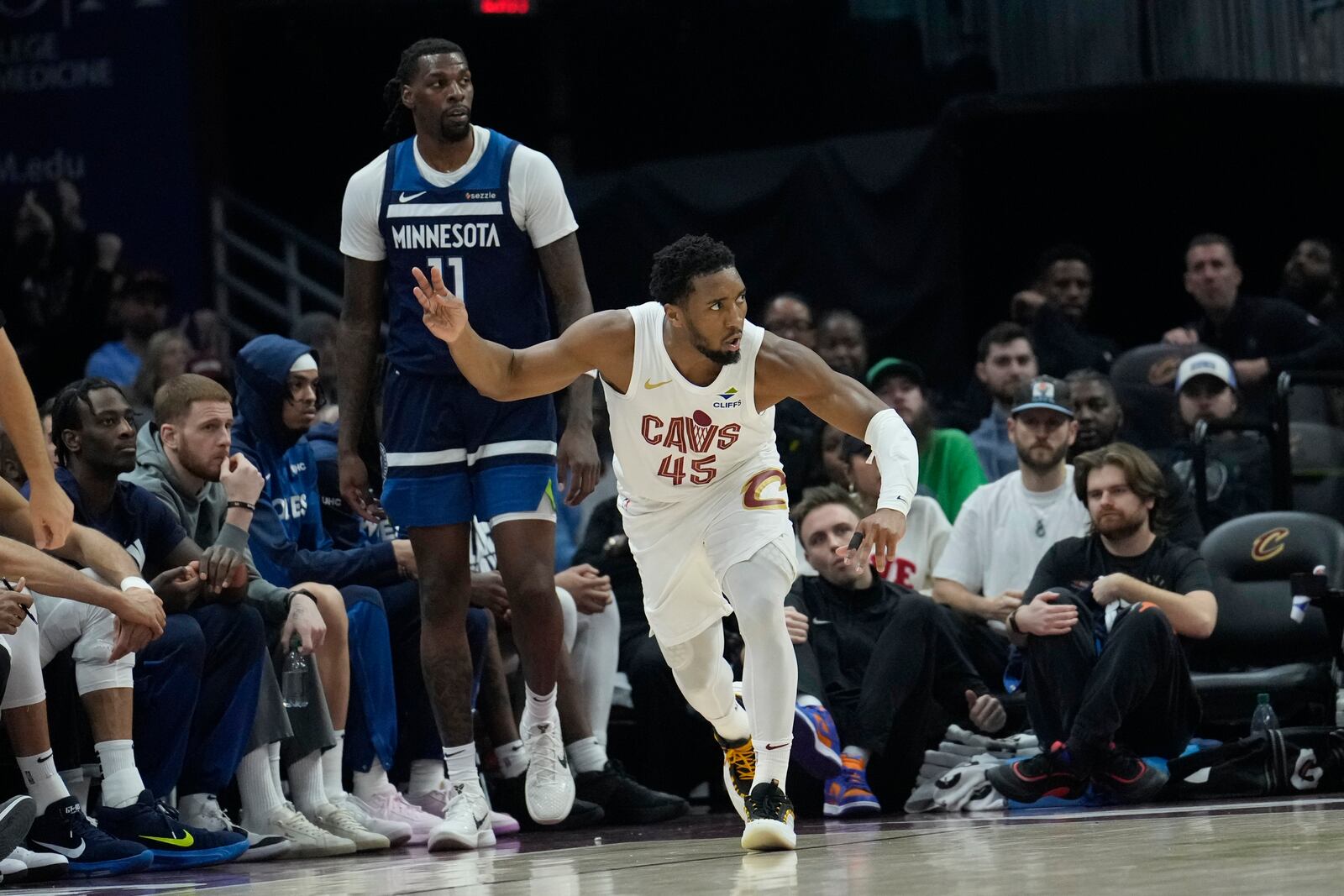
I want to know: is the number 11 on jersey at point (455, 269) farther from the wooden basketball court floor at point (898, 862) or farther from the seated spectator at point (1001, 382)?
the seated spectator at point (1001, 382)

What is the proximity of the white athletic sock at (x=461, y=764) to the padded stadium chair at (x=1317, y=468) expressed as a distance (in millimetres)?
4266

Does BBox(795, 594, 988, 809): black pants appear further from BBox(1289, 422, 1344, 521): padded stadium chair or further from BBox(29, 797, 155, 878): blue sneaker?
BBox(29, 797, 155, 878): blue sneaker

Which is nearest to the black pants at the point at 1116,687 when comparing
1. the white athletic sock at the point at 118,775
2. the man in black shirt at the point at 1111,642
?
the man in black shirt at the point at 1111,642

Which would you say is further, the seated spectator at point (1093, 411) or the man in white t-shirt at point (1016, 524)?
the seated spectator at point (1093, 411)

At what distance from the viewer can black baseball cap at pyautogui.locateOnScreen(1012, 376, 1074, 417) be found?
7902 mm

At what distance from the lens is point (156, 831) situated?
580cm

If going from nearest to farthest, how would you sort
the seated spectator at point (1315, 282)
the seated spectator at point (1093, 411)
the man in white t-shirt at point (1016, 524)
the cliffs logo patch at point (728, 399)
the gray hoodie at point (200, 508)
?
the cliffs logo patch at point (728, 399), the gray hoodie at point (200, 508), the man in white t-shirt at point (1016, 524), the seated spectator at point (1093, 411), the seated spectator at point (1315, 282)

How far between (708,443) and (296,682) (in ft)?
5.91

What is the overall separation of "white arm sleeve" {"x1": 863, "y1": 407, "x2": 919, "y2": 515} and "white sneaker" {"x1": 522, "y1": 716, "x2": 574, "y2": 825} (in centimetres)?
148

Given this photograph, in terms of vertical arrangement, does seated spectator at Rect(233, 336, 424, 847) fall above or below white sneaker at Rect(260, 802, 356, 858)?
above

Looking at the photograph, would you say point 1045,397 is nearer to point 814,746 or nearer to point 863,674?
point 863,674

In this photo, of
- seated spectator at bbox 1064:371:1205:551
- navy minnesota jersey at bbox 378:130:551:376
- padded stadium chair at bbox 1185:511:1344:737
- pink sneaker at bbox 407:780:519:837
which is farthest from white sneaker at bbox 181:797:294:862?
seated spectator at bbox 1064:371:1205:551

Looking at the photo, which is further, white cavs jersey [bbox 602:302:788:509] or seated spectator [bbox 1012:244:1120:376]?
seated spectator [bbox 1012:244:1120:376]

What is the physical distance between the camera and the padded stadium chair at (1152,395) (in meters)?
9.23
